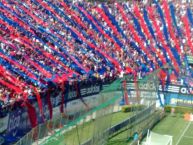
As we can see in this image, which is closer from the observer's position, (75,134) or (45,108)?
(75,134)

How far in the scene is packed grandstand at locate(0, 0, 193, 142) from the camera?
27.5 m

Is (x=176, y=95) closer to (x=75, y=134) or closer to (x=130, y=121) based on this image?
(x=130, y=121)

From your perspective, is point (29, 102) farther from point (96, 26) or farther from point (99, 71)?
point (96, 26)

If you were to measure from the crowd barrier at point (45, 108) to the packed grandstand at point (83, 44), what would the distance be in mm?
138

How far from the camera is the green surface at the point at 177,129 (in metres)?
28.7

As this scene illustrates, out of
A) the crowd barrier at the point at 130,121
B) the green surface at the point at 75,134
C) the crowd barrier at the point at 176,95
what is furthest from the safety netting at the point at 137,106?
the green surface at the point at 75,134

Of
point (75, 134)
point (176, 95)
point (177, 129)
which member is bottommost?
point (177, 129)

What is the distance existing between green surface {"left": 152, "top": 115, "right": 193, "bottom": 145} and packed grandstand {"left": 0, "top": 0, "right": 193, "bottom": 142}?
147 inches

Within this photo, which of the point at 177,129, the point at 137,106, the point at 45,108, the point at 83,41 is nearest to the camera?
the point at 45,108

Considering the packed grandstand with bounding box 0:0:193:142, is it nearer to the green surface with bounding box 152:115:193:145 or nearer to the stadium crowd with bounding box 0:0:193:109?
the stadium crowd with bounding box 0:0:193:109

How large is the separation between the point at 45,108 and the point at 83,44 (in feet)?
35.5

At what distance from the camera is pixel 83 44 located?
37.2 meters

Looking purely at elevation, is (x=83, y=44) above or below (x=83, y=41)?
below

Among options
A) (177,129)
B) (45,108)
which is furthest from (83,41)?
(45,108)
